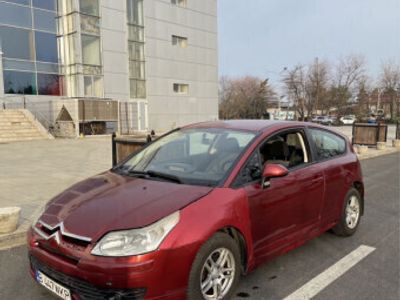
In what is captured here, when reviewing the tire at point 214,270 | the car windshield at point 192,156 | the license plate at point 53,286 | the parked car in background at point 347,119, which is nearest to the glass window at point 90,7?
the car windshield at point 192,156

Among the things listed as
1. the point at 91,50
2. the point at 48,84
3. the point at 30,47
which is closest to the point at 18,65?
the point at 30,47

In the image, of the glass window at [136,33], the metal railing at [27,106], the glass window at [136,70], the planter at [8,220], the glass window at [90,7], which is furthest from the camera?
the glass window at [136,70]

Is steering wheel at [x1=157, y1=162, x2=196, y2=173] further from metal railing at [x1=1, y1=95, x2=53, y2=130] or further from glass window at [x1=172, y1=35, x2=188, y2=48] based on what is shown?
glass window at [x1=172, y1=35, x2=188, y2=48]

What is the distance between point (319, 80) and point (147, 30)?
26600 millimetres

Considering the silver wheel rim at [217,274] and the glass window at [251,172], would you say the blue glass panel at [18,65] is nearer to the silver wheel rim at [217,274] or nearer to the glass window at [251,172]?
the glass window at [251,172]

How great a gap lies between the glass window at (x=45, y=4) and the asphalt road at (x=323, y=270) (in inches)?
970

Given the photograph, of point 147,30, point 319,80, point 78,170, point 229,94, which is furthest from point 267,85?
point 78,170

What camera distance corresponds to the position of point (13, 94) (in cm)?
2333

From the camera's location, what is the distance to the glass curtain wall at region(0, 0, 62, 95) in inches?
913

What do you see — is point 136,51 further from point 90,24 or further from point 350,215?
point 350,215

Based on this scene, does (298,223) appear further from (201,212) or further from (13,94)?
(13,94)

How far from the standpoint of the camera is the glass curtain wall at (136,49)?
Result: 29.5m

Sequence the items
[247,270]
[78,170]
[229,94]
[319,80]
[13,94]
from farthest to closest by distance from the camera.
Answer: [229,94] → [319,80] → [13,94] → [78,170] → [247,270]

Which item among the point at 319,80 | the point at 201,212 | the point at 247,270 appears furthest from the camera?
the point at 319,80
